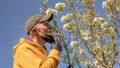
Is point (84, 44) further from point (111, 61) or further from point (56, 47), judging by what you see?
point (56, 47)

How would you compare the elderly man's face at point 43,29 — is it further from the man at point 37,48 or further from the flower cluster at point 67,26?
the flower cluster at point 67,26

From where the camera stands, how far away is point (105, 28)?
25.3ft

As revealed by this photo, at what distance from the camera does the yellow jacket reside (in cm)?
415

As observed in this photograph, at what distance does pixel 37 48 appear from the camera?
441 cm

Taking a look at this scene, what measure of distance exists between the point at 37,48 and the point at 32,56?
214mm

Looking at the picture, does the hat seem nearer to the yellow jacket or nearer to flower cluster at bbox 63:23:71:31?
the yellow jacket

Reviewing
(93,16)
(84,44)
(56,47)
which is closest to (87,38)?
(84,44)

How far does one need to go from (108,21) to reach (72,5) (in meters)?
0.86

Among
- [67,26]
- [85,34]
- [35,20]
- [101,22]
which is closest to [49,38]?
[35,20]

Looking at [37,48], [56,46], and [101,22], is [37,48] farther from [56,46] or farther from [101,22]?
[101,22]

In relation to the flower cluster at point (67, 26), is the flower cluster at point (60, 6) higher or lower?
higher

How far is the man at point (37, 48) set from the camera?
418 centimetres

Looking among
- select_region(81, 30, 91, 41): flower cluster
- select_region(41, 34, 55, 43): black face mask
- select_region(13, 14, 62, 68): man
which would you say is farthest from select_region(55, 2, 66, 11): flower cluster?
select_region(41, 34, 55, 43): black face mask

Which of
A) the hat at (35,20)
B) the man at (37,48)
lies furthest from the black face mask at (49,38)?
the hat at (35,20)
